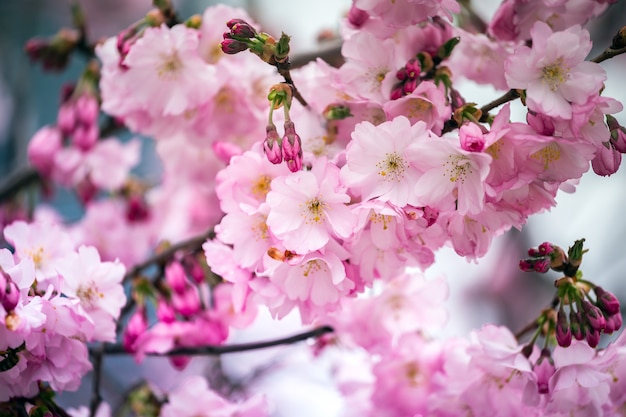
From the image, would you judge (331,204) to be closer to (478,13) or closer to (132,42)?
(132,42)

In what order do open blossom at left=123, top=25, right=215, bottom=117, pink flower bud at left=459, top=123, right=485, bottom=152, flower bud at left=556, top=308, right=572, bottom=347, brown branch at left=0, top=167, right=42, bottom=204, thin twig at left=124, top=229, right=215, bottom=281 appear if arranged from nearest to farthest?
pink flower bud at left=459, top=123, right=485, bottom=152 → flower bud at left=556, top=308, right=572, bottom=347 → open blossom at left=123, top=25, right=215, bottom=117 → thin twig at left=124, top=229, right=215, bottom=281 → brown branch at left=0, top=167, right=42, bottom=204

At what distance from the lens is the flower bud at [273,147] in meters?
0.69

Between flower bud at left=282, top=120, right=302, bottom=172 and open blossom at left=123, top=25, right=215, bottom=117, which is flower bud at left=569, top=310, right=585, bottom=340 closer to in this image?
flower bud at left=282, top=120, right=302, bottom=172

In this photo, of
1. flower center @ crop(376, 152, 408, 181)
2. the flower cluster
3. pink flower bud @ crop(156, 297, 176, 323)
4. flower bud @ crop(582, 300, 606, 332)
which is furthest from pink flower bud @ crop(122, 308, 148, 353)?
flower bud @ crop(582, 300, 606, 332)

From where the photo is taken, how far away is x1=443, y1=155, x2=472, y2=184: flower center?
2.15 ft

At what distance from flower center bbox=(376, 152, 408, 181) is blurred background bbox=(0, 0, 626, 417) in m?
0.43

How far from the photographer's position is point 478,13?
1062 mm

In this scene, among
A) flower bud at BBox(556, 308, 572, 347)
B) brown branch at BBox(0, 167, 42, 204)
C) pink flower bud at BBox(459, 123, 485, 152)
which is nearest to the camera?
pink flower bud at BBox(459, 123, 485, 152)

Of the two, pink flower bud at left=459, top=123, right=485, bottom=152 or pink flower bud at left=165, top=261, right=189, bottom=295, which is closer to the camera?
pink flower bud at left=459, top=123, right=485, bottom=152

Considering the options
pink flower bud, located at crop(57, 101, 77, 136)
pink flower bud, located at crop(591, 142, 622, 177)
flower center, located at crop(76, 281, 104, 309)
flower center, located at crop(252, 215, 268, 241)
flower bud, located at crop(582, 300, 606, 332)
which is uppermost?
pink flower bud, located at crop(591, 142, 622, 177)

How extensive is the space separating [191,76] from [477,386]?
571 millimetres

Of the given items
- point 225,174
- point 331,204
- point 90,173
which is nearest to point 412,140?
point 331,204

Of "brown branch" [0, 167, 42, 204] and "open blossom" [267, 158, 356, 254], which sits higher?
"open blossom" [267, 158, 356, 254]

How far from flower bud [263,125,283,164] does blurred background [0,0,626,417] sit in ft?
1.24
